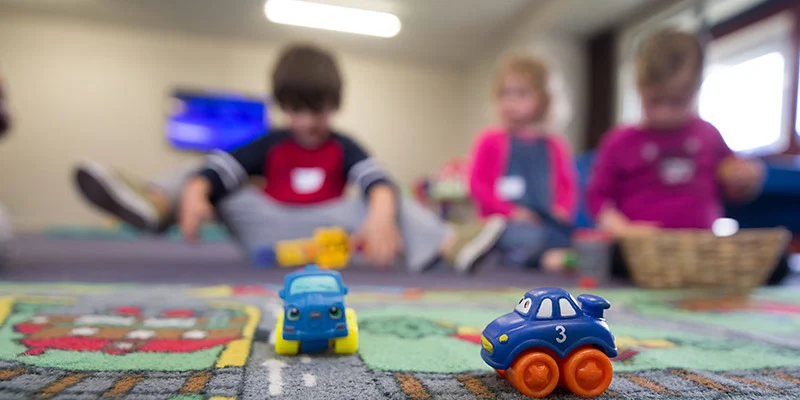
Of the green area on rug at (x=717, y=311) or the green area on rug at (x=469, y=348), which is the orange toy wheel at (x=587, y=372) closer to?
the green area on rug at (x=469, y=348)

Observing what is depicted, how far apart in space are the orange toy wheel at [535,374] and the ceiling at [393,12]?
297 cm

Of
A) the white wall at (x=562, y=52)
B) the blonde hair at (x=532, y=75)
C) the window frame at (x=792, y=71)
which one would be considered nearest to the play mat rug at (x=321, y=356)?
the blonde hair at (x=532, y=75)

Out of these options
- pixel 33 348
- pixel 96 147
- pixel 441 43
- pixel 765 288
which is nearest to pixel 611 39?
pixel 441 43

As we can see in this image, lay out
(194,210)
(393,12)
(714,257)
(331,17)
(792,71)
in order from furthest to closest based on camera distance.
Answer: (331,17)
(393,12)
(792,71)
(194,210)
(714,257)

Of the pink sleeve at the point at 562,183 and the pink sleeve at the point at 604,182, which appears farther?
the pink sleeve at the point at 562,183

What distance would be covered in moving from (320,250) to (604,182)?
795 millimetres

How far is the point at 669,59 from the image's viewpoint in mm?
1149

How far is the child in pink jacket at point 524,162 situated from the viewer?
157 cm

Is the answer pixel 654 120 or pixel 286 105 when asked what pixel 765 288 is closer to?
pixel 654 120

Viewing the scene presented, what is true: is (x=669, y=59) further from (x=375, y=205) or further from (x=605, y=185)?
(x=375, y=205)

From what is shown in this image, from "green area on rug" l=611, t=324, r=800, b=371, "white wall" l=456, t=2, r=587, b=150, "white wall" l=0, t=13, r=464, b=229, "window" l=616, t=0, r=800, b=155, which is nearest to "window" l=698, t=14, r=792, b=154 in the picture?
"window" l=616, t=0, r=800, b=155

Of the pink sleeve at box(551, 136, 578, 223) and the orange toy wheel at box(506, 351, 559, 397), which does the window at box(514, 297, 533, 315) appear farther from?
the pink sleeve at box(551, 136, 578, 223)

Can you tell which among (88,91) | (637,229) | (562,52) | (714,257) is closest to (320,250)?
(637,229)

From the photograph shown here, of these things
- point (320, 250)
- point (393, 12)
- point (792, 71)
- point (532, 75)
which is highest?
point (393, 12)
